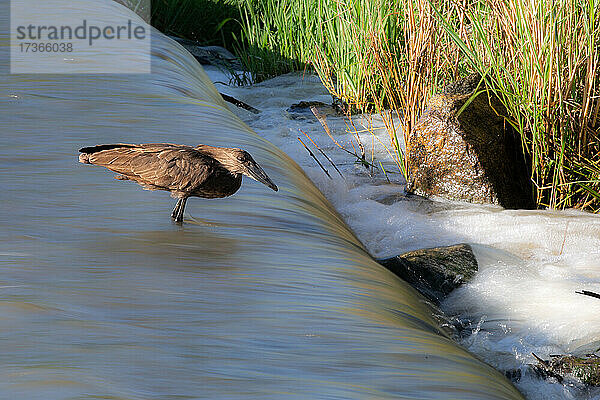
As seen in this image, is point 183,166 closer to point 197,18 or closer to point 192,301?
point 192,301

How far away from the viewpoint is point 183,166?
2.15m

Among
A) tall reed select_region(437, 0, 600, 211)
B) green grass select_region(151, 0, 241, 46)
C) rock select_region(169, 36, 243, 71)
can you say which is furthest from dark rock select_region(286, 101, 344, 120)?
green grass select_region(151, 0, 241, 46)

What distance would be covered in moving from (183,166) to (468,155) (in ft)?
9.34

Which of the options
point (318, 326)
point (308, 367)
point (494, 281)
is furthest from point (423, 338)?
point (494, 281)

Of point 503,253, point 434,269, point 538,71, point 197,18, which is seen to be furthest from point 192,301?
point 197,18

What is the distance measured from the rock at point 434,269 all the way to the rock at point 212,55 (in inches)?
242

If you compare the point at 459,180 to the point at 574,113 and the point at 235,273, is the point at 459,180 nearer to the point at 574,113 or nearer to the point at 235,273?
the point at 574,113

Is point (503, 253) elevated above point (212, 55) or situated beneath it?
situated beneath

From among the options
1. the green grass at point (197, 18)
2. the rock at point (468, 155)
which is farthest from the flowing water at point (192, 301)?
the green grass at point (197, 18)

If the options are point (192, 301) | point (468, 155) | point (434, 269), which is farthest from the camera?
point (468, 155)

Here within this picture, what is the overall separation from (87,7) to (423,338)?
5.41 m

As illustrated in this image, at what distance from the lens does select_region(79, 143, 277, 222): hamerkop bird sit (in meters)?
2.15

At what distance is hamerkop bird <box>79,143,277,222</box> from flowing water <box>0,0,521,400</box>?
0.28 m

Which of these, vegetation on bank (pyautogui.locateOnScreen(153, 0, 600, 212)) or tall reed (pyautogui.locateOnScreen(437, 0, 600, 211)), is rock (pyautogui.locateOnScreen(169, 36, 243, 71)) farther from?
tall reed (pyautogui.locateOnScreen(437, 0, 600, 211))
